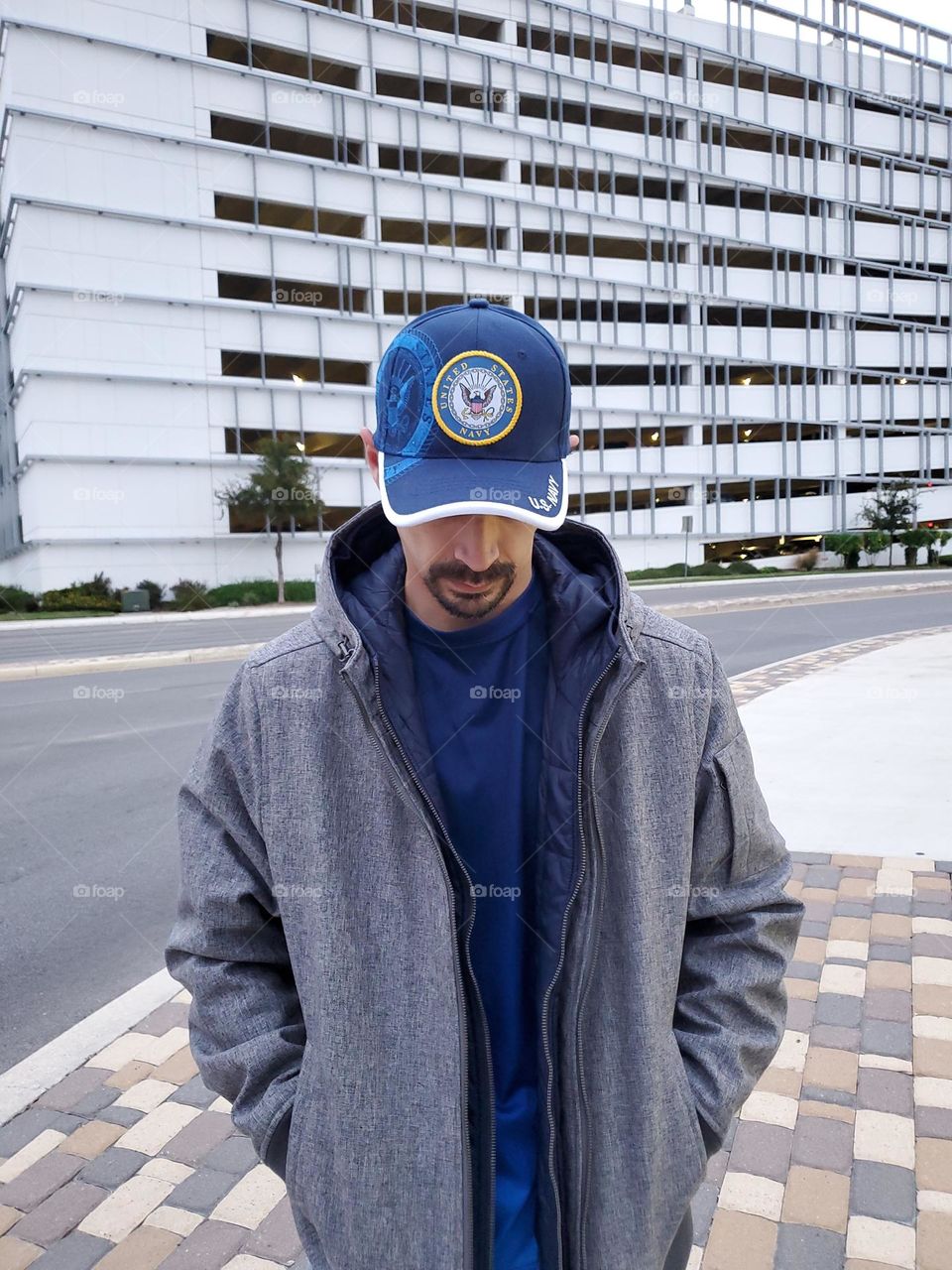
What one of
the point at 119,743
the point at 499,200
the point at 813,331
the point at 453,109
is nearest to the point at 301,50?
the point at 453,109

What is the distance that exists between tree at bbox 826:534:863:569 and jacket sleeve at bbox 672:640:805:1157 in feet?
151

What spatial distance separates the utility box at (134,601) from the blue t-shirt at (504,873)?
98.3 feet

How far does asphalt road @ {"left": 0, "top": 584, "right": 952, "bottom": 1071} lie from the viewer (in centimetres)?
438

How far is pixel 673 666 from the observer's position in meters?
1.62

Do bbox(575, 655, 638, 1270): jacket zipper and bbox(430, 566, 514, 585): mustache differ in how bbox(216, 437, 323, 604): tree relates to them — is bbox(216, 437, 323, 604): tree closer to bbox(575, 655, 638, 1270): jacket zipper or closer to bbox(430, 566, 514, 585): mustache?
bbox(430, 566, 514, 585): mustache

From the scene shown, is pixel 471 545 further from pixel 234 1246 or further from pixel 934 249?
pixel 934 249

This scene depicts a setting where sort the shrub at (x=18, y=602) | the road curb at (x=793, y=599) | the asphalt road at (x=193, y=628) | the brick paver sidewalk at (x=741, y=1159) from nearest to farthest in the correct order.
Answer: the brick paver sidewalk at (x=741, y=1159) < the asphalt road at (x=193, y=628) < the road curb at (x=793, y=599) < the shrub at (x=18, y=602)

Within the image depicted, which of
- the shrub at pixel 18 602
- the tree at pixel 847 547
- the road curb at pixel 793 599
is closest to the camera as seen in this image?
the road curb at pixel 793 599

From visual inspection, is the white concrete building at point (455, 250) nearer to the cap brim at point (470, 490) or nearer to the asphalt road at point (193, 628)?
the asphalt road at point (193, 628)

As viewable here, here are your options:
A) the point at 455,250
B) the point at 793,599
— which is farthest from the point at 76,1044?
the point at 455,250

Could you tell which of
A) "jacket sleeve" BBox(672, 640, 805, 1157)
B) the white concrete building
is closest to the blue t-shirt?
"jacket sleeve" BBox(672, 640, 805, 1157)

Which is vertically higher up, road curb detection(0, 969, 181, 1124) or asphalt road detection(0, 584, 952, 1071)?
road curb detection(0, 969, 181, 1124)

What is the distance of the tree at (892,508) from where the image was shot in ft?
145

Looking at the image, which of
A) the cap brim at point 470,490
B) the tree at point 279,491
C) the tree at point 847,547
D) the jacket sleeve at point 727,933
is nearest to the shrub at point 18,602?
the tree at point 279,491
